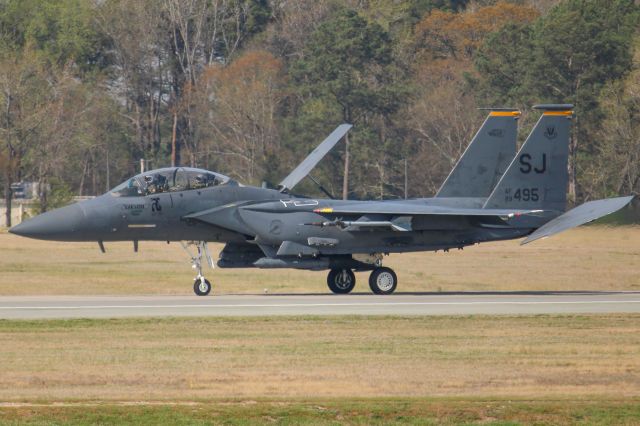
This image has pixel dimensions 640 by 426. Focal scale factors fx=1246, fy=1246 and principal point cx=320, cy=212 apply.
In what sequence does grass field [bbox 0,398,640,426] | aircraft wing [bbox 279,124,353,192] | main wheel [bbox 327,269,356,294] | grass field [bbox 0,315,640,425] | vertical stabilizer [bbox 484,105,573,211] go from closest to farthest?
1. grass field [bbox 0,398,640,426]
2. grass field [bbox 0,315,640,425]
3. vertical stabilizer [bbox 484,105,573,211]
4. main wheel [bbox 327,269,356,294]
5. aircraft wing [bbox 279,124,353,192]

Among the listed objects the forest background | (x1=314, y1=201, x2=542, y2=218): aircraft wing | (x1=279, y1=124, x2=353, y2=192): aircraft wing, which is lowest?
(x1=314, y1=201, x2=542, y2=218): aircraft wing

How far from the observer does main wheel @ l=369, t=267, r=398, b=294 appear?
90.8 feet

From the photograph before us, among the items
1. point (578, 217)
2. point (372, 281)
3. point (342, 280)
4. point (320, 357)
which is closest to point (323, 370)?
point (320, 357)

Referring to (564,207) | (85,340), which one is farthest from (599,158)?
(85,340)

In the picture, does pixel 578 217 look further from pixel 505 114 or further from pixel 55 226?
pixel 55 226

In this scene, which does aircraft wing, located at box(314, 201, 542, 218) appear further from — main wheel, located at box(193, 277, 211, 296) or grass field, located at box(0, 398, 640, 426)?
grass field, located at box(0, 398, 640, 426)

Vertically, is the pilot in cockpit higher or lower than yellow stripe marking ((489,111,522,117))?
lower

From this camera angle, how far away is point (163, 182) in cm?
2664

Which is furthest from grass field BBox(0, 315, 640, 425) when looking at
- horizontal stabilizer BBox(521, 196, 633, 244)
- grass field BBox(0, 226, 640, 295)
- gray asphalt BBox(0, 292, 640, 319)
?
grass field BBox(0, 226, 640, 295)

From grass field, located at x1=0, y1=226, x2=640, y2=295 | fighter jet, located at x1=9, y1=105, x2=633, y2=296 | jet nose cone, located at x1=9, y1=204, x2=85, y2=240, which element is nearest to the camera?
jet nose cone, located at x1=9, y1=204, x2=85, y2=240

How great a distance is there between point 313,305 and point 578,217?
659cm

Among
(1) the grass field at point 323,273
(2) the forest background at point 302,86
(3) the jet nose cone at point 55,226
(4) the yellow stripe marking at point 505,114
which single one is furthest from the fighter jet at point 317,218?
(2) the forest background at point 302,86

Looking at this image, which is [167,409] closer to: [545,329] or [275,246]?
[545,329]

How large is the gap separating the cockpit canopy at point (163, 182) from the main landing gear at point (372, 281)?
11.7ft
